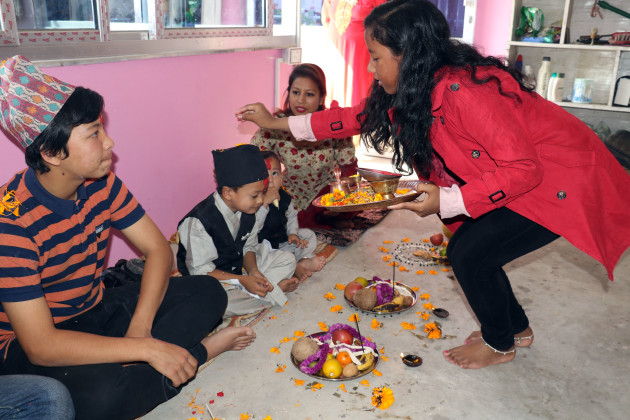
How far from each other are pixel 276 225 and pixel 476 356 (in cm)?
117

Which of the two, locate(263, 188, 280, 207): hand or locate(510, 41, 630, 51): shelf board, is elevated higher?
locate(510, 41, 630, 51): shelf board

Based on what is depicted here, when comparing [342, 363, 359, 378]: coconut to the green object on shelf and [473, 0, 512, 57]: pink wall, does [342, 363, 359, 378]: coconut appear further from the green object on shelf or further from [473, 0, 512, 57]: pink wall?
[473, 0, 512, 57]: pink wall

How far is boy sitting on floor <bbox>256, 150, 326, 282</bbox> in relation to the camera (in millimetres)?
2643

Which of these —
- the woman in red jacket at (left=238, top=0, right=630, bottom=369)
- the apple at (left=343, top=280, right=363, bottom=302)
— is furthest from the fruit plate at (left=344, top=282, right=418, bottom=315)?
the woman in red jacket at (left=238, top=0, right=630, bottom=369)

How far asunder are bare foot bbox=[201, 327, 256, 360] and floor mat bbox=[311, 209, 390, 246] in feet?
3.47

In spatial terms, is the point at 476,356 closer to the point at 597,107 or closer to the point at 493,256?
the point at 493,256

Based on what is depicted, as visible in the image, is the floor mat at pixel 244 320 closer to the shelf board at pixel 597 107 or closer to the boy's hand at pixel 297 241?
the boy's hand at pixel 297 241

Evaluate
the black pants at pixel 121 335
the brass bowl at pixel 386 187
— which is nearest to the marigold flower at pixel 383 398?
the black pants at pixel 121 335

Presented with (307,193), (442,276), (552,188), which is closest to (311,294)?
(442,276)

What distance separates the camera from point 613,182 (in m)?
1.78

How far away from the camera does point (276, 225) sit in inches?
109

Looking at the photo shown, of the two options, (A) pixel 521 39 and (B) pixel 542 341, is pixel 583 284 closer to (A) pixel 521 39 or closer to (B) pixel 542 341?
(B) pixel 542 341

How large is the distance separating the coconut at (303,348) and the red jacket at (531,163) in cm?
74

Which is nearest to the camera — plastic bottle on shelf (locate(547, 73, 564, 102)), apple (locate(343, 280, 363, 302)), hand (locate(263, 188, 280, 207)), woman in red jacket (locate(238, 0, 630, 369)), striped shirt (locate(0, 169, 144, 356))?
striped shirt (locate(0, 169, 144, 356))
